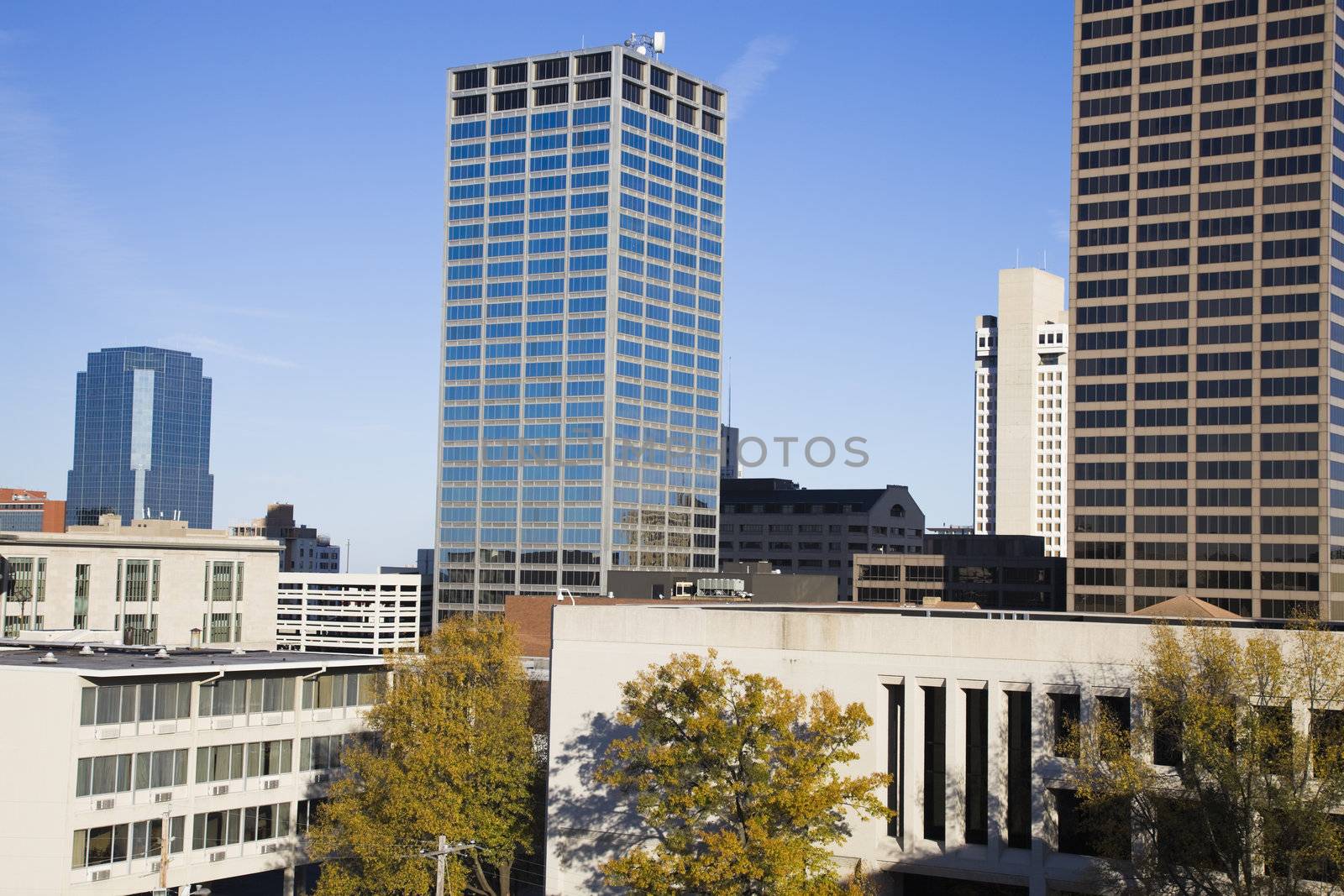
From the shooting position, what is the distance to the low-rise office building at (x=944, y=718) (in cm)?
5209

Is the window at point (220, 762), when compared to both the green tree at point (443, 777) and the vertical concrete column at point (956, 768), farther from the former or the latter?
the vertical concrete column at point (956, 768)

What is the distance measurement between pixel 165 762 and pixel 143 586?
59476mm

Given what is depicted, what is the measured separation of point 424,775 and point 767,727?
21286 millimetres

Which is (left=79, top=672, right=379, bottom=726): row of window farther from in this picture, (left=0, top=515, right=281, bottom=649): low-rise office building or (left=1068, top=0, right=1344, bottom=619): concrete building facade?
(left=1068, top=0, right=1344, bottom=619): concrete building facade

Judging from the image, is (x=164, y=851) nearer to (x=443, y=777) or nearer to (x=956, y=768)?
(x=443, y=777)

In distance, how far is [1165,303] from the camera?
155 m

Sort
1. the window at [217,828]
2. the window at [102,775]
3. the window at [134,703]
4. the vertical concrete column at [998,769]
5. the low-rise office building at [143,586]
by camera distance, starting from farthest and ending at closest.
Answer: the low-rise office building at [143,586] < the window at [217,828] < the window at [134,703] < the window at [102,775] < the vertical concrete column at [998,769]

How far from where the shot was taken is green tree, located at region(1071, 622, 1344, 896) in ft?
138

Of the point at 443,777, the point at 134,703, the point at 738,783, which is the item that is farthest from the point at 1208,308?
the point at 738,783

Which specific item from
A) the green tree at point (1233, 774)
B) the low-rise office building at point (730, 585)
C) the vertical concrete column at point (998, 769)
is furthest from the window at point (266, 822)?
the low-rise office building at point (730, 585)

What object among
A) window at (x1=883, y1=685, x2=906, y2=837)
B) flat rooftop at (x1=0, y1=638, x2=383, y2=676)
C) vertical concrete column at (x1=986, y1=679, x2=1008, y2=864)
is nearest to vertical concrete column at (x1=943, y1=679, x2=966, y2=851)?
vertical concrete column at (x1=986, y1=679, x2=1008, y2=864)

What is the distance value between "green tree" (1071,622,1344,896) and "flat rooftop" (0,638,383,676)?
45.2m

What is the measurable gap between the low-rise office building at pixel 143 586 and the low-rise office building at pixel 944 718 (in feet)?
232

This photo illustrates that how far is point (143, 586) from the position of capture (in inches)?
5000
